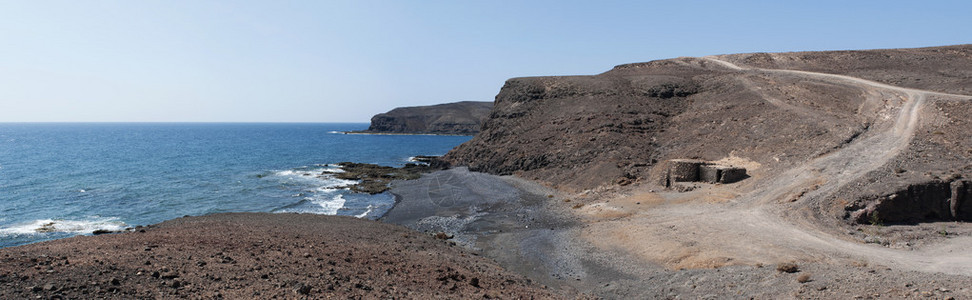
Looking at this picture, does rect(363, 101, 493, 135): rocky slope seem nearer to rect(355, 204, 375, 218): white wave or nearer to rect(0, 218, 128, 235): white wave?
rect(355, 204, 375, 218): white wave

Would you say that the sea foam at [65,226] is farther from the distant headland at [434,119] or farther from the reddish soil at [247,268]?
the distant headland at [434,119]

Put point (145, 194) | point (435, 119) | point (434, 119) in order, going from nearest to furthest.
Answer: point (145, 194)
point (435, 119)
point (434, 119)

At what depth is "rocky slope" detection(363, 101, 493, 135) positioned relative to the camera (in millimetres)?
167375

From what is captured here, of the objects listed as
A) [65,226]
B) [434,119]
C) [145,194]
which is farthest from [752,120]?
[434,119]

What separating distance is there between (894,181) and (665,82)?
31.9 meters

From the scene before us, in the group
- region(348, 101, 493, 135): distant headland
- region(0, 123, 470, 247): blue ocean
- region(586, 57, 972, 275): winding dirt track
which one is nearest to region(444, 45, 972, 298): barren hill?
region(586, 57, 972, 275): winding dirt track

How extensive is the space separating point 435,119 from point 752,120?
467 ft

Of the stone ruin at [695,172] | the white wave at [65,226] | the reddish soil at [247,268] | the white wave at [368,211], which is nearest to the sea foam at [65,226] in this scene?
the white wave at [65,226]

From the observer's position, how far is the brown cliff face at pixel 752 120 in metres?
27.6

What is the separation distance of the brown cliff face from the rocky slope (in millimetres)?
103604

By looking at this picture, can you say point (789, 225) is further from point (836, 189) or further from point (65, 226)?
point (65, 226)

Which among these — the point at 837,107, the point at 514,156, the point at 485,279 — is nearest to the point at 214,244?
the point at 485,279

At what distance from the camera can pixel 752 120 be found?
39.7 meters

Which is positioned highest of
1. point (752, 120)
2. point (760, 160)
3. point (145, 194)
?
point (752, 120)
